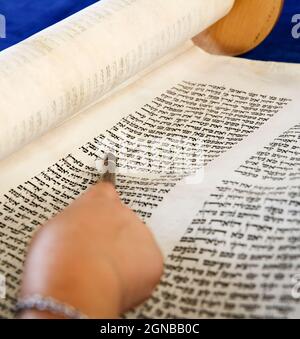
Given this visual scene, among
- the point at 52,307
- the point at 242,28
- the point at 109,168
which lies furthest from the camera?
the point at 242,28

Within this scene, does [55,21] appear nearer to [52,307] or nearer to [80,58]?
[80,58]

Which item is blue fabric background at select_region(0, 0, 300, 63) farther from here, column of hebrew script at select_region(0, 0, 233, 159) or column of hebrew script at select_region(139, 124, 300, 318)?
column of hebrew script at select_region(139, 124, 300, 318)

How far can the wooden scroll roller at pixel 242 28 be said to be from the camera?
29.3 inches

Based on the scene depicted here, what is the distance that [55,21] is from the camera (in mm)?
775

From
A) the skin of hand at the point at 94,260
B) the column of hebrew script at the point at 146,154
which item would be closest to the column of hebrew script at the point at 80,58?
the column of hebrew script at the point at 146,154

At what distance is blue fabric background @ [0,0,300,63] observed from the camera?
765 mm

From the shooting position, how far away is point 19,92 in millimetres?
491

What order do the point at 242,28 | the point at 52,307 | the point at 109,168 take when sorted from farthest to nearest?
the point at 242,28 → the point at 109,168 → the point at 52,307

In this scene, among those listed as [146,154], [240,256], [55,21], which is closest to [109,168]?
[146,154]

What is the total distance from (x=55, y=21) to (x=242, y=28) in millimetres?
251

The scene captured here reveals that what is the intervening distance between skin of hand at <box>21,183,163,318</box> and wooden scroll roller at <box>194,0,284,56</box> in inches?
17.5
